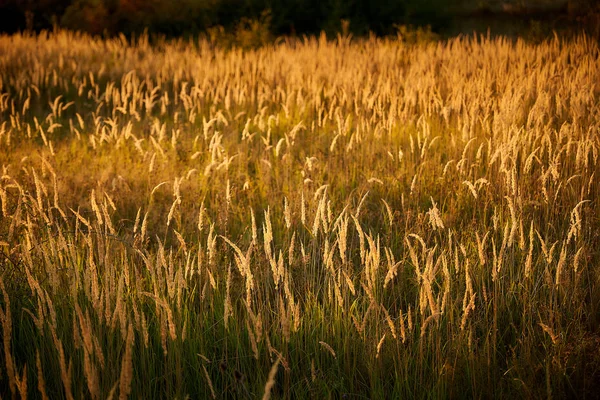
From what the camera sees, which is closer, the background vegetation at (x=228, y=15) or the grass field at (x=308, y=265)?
the grass field at (x=308, y=265)

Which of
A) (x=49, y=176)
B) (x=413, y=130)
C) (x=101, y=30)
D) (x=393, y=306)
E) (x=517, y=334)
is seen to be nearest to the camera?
(x=517, y=334)

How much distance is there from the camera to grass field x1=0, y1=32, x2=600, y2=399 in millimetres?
1648

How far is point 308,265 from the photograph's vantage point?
2.44m

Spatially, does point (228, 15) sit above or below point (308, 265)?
above

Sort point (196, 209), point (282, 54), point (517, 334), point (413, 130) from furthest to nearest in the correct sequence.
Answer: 1. point (282, 54)
2. point (413, 130)
3. point (196, 209)
4. point (517, 334)

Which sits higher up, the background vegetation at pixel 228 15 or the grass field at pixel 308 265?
the background vegetation at pixel 228 15

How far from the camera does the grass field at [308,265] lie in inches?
64.9

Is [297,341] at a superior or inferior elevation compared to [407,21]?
inferior

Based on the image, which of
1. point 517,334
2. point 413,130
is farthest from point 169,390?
point 413,130


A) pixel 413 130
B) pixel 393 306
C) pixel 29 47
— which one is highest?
pixel 29 47

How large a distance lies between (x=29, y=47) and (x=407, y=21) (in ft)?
31.5

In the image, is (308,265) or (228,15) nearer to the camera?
(308,265)

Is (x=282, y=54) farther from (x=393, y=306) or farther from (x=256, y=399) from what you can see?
(x=256, y=399)

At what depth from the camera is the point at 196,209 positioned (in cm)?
315
